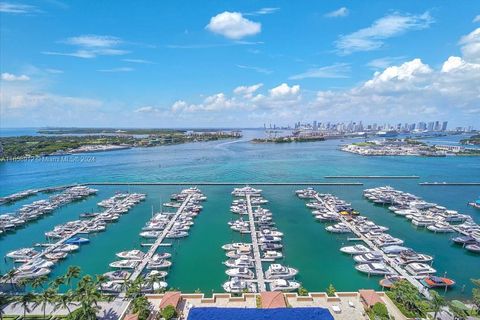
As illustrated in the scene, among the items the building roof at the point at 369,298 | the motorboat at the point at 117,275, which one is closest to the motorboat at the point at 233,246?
the motorboat at the point at 117,275

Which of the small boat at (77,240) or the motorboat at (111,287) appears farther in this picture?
the small boat at (77,240)

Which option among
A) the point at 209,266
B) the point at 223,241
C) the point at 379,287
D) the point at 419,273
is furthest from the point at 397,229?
the point at 209,266

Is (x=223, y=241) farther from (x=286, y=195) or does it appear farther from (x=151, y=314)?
(x=286, y=195)

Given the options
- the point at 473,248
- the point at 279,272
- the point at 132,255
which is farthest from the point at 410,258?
the point at 132,255

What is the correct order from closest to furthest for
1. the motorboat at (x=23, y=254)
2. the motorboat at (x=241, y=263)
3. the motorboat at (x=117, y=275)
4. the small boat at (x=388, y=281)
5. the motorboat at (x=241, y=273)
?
the small boat at (x=388, y=281), the motorboat at (x=117, y=275), the motorboat at (x=241, y=273), the motorboat at (x=241, y=263), the motorboat at (x=23, y=254)

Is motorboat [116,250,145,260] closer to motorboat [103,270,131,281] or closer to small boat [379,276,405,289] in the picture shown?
motorboat [103,270,131,281]

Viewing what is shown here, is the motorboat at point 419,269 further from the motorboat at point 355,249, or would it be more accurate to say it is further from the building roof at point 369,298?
the building roof at point 369,298

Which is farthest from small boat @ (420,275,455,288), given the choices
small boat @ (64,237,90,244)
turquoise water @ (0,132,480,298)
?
small boat @ (64,237,90,244)
